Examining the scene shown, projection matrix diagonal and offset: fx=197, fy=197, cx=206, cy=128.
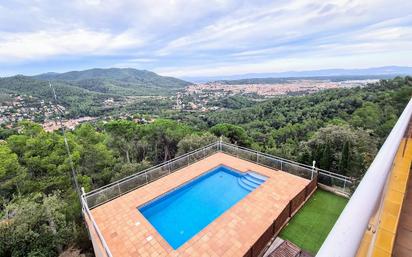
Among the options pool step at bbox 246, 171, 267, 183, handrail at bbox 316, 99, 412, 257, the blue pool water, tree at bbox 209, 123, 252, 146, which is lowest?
tree at bbox 209, 123, 252, 146

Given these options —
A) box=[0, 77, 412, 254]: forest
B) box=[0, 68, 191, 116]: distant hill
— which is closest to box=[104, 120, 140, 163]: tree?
box=[0, 77, 412, 254]: forest

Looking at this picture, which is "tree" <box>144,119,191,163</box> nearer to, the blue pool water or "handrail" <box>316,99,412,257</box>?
the blue pool water

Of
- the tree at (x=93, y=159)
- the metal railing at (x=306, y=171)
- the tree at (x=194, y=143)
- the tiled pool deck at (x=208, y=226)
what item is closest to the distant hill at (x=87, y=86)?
the tree at (x=93, y=159)

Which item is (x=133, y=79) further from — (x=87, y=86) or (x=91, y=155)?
(x=91, y=155)

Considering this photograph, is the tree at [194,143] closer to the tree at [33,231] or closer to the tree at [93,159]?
the tree at [93,159]

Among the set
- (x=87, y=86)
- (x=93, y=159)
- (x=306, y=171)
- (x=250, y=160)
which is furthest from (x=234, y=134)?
(x=87, y=86)

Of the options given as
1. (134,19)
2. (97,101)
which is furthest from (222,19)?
(97,101)

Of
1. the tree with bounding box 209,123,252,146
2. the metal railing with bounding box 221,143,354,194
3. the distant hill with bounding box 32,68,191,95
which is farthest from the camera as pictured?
the distant hill with bounding box 32,68,191,95
